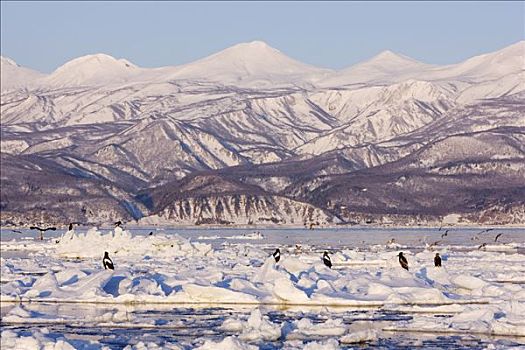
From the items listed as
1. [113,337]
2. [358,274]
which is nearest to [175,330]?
[113,337]

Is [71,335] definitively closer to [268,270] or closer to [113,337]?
[113,337]

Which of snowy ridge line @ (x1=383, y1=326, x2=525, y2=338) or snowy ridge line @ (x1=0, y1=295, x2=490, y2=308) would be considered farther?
snowy ridge line @ (x1=0, y1=295, x2=490, y2=308)

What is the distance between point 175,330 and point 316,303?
801 centimetres

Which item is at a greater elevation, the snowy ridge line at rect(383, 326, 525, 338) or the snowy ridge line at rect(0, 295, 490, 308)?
the snowy ridge line at rect(0, 295, 490, 308)

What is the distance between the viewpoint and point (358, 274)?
150 feet

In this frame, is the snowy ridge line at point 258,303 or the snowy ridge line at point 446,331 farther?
the snowy ridge line at point 258,303

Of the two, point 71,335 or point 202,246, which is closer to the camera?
point 71,335

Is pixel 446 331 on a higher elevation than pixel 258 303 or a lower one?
lower

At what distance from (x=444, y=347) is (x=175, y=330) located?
7493 mm

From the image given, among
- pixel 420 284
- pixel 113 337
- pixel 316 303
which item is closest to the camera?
pixel 113 337

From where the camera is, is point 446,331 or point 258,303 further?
point 258,303

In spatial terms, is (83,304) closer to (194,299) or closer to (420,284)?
(194,299)

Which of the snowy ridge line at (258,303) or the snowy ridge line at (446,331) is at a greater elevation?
the snowy ridge line at (258,303)

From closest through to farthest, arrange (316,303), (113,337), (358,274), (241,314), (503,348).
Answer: (503,348) < (113,337) < (241,314) < (316,303) < (358,274)
